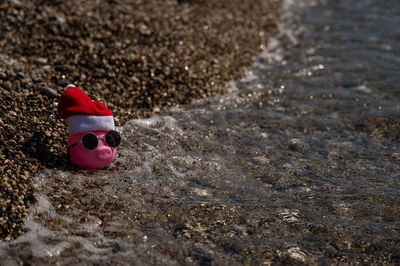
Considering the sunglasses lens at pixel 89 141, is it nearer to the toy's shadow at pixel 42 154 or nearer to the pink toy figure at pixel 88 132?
the pink toy figure at pixel 88 132

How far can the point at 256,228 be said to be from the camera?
4438mm

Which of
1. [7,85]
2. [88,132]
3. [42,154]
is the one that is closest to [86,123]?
[88,132]

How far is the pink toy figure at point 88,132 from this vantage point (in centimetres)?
491

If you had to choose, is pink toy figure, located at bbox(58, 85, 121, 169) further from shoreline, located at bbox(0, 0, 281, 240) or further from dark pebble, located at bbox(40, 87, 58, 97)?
dark pebble, located at bbox(40, 87, 58, 97)

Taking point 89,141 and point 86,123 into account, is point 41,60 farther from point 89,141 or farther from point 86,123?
point 89,141

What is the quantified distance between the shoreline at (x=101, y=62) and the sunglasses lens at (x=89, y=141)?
1.38 feet

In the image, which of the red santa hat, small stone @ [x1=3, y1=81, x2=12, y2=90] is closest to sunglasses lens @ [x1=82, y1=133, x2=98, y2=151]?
the red santa hat

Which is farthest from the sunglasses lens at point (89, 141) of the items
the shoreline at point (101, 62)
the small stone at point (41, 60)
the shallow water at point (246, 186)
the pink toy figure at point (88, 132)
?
the small stone at point (41, 60)

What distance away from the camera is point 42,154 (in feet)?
16.6

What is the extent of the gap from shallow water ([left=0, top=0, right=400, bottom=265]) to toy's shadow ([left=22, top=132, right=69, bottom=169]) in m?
0.14

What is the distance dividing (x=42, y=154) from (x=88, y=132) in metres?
0.58

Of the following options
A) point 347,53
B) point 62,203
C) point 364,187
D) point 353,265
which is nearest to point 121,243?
point 62,203

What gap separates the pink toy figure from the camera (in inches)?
193

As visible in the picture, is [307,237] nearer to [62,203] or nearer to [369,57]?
[62,203]
